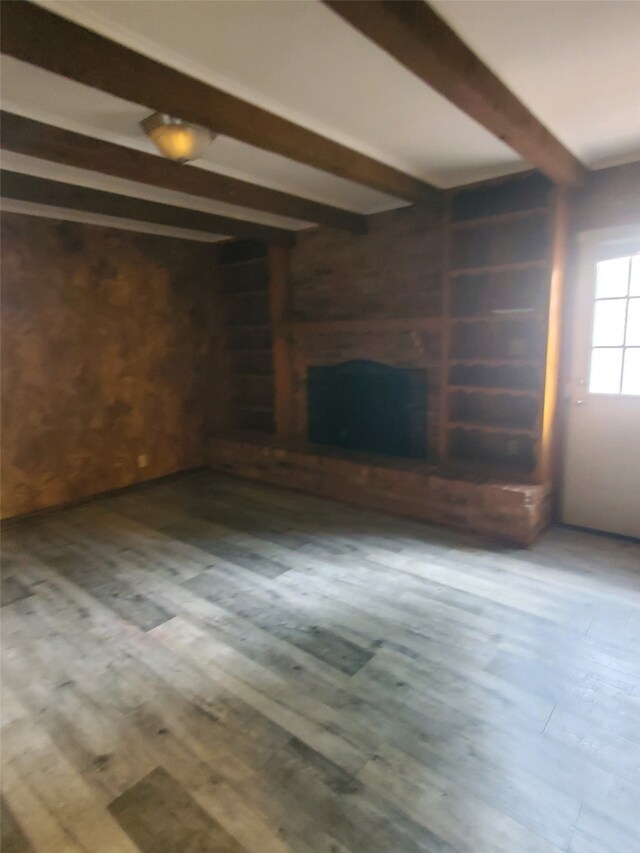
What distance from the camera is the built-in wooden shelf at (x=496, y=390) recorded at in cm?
332

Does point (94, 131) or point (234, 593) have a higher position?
point (94, 131)

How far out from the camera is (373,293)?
165 inches

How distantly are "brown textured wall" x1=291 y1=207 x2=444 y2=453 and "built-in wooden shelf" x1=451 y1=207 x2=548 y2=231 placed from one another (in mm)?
192

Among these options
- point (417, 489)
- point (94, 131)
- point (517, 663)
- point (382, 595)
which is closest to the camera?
point (517, 663)

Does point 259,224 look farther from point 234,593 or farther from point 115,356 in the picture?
point 234,593

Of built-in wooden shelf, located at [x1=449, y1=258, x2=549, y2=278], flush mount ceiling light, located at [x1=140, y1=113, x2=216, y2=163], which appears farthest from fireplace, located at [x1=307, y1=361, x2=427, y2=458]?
flush mount ceiling light, located at [x1=140, y1=113, x2=216, y2=163]

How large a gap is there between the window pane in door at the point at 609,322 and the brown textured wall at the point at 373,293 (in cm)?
106

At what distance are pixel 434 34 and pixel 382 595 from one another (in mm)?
2482

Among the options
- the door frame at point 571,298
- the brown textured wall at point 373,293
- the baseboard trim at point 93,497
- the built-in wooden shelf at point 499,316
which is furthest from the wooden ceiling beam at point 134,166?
the baseboard trim at point 93,497

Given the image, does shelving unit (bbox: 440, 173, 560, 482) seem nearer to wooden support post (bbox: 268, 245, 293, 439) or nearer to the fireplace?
the fireplace

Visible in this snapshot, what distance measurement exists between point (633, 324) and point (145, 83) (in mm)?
3081

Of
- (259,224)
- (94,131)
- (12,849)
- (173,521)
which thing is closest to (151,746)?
(12,849)

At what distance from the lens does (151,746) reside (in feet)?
5.60

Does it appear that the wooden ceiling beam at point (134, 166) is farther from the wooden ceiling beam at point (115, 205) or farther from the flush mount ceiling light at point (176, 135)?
the wooden ceiling beam at point (115, 205)
